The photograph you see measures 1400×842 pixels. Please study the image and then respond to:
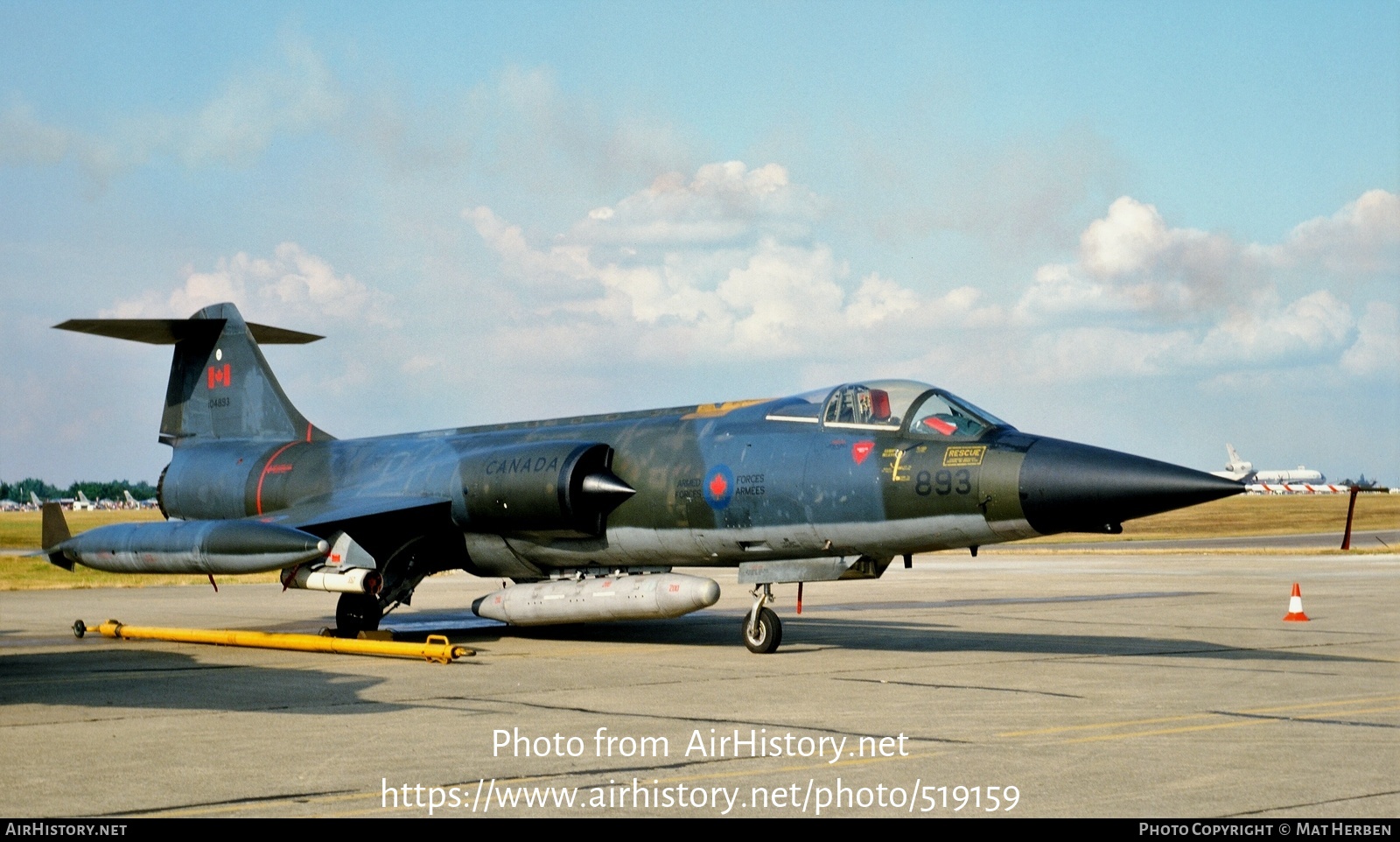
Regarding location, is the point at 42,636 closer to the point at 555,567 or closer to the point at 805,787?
the point at 555,567

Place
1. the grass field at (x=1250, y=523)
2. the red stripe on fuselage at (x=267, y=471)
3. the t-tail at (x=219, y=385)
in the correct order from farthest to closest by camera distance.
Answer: the grass field at (x=1250, y=523) < the t-tail at (x=219, y=385) < the red stripe on fuselage at (x=267, y=471)

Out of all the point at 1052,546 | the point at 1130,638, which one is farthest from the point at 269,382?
the point at 1052,546

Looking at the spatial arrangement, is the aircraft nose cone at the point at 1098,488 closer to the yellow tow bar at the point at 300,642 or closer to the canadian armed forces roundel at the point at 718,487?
the canadian armed forces roundel at the point at 718,487

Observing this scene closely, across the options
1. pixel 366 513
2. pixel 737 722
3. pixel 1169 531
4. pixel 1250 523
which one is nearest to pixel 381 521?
pixel 366 513

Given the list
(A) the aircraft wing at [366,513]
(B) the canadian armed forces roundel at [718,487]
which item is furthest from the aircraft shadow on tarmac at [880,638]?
(A) the aircraft wing at [366,513]

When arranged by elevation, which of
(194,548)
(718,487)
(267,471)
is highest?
(267,471)

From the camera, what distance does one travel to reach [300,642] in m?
14.8

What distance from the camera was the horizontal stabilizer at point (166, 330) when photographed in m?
18.4

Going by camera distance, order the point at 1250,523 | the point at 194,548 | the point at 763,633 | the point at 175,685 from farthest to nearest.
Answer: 1. the point at 1250,523
2. the point at 194,548
3. the point at 763,633
4. the point at 175,685

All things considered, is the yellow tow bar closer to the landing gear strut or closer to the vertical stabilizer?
the vertical stabilizer

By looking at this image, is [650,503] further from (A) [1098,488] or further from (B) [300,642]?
(A) [1098,488]

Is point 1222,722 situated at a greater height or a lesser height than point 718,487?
lesser

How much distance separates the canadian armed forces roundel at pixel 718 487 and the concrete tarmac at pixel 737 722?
153 cm

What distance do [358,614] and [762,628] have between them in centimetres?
483
